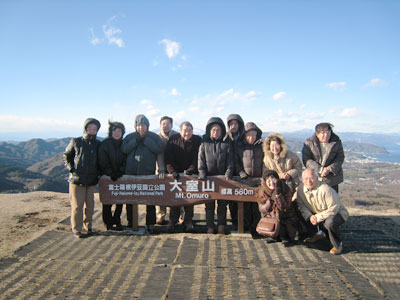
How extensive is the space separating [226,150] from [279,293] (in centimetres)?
289

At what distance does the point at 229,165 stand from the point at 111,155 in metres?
2.62

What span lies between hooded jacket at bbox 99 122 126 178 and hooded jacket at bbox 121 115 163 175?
6.3 inches

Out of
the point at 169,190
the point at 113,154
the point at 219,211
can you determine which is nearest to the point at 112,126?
the point at 113,154

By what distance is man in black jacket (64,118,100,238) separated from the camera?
557 centimetres

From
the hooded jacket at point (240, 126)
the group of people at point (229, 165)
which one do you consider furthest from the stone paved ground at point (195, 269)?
the hooded jacket at point (240, 126)

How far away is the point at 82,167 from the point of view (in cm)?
557

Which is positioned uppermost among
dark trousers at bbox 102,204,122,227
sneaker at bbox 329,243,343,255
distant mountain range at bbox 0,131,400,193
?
dark trousers at bbox 102,204,122,227

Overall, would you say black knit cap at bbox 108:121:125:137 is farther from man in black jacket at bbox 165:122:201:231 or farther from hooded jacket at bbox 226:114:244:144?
hooded jacket at bbox 226:114:244:144

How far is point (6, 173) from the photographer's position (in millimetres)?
65875

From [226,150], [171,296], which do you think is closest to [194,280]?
[171,296]

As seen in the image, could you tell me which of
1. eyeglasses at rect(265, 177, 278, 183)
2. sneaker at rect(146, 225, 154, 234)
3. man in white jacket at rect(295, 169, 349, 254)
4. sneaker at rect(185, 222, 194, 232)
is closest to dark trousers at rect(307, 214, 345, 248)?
man in white jacket at rect(295, 169, 349, 254)

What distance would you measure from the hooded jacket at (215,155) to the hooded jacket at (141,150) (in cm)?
103

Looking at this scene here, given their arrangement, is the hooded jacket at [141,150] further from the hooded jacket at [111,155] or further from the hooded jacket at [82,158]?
the hooded jacket at [82,158]

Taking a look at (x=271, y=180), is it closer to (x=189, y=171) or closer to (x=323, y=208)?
(x=323, y=208)
